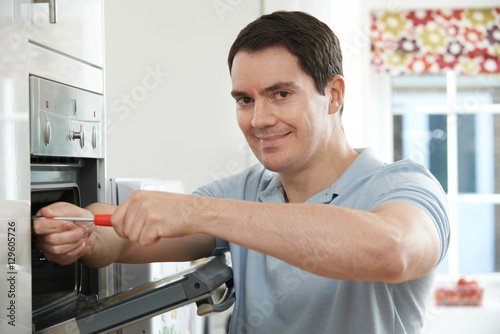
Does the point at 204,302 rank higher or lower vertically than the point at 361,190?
lower

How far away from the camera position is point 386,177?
3.57ft

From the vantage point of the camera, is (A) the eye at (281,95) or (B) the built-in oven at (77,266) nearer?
(B) the built-in oven at (77,266)

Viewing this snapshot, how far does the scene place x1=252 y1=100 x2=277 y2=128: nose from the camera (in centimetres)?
117

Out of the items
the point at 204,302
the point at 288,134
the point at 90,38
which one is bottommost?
the point at 204,302

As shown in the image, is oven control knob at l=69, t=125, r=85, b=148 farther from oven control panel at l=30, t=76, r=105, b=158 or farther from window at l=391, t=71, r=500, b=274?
window at l=391, t=71, r=500, b=274

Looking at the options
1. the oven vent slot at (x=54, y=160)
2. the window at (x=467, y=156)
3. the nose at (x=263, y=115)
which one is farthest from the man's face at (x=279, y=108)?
the window at (x=467, y=156)

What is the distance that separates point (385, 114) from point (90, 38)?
2905 millimetres

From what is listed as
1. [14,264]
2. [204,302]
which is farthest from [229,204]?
[14,264]

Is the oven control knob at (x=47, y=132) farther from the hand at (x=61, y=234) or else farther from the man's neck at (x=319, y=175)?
the man's neck at (x=319, y=175)

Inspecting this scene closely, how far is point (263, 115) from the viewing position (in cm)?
117

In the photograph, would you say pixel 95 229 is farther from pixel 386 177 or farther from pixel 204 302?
pixel 386 177

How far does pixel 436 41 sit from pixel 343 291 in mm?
2910

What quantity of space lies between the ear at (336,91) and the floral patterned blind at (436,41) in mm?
2456

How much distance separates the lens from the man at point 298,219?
32.4 inches
